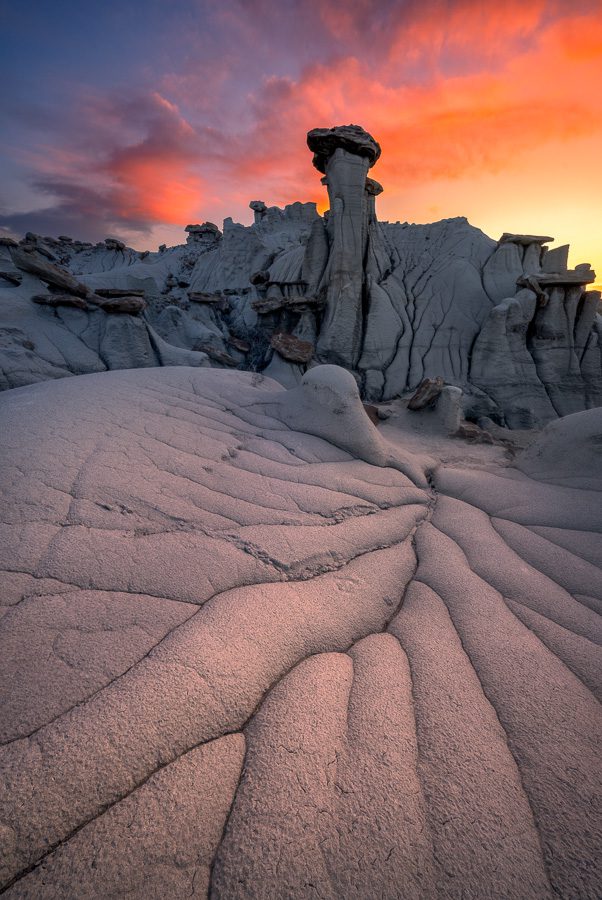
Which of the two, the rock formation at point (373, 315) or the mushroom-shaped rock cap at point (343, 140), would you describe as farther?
the mushroom-shaped rock cap at point (343, 140)

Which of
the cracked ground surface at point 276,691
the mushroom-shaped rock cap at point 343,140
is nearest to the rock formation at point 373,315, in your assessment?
the mushroom-shaped rock cap at point 343,140

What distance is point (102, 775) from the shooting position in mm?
1052

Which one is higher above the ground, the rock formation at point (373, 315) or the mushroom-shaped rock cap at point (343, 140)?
the mushroom-shaped rock cap at point (343, 140)

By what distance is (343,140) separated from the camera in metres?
10.9

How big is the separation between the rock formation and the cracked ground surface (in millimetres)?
7199

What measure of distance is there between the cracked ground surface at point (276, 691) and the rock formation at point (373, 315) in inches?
283

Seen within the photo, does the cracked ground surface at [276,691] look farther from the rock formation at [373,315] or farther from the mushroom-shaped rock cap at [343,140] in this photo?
the mushroom-shaped rock cap at [343,140]

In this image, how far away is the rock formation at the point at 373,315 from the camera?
873 centimetres

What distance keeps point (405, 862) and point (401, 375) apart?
12.0 m

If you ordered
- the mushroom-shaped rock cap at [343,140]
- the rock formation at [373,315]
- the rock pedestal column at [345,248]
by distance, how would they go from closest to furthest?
the rock formation at [373,315], the mushroom-shaped rock cap at [343,140], the rock pedestal column at [345,248]

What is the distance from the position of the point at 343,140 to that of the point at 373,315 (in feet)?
17.7

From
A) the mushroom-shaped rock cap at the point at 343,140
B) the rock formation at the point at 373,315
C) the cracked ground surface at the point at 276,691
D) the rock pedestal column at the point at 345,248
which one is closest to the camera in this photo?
the cracked ground surface at the point at 276,691

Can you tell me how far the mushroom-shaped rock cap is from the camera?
1084 cm

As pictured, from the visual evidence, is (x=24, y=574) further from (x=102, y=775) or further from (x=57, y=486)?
(x=102, y=775)
